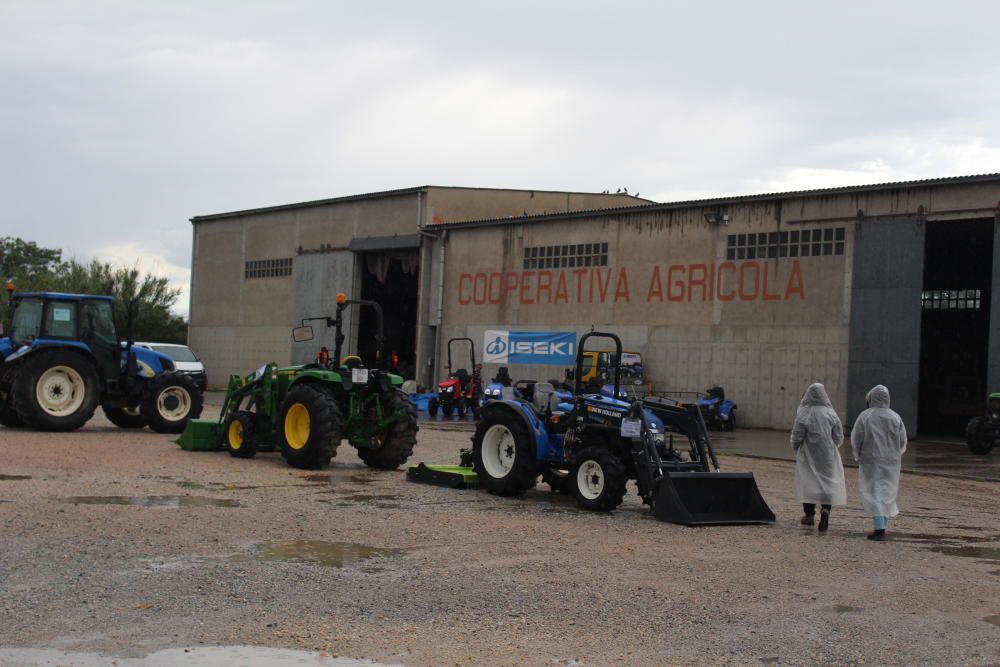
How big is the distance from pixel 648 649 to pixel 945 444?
23815 mm

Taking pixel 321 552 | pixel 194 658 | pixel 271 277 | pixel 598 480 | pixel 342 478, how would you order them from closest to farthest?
pixel 194 658 → pixel 321 552 → pixel 598 480 → pixel 342 478 → pixel 271 277

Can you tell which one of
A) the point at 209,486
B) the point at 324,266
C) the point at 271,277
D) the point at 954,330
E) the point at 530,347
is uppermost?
the point at 324,266

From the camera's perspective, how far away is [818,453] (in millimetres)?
12375

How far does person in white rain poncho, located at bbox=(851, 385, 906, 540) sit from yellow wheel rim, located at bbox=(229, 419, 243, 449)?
8822mm

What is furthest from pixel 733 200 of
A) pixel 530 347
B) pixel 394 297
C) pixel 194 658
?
pixel 194 658

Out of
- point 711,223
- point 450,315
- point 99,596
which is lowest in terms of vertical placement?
point 99,596

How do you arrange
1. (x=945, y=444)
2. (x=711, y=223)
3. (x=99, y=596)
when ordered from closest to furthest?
(x=99, y=596), (x=945, y=444), (x=711, y=223)

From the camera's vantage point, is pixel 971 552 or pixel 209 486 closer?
pixel 971 552

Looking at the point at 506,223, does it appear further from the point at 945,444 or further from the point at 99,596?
the point at 99,596

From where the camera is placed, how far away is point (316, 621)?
692cm

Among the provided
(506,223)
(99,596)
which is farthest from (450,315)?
(99,596)

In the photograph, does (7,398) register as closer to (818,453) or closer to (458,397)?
(458,397)

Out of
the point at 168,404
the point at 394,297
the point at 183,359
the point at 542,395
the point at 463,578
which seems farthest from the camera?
the point at 394,297

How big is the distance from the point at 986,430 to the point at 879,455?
46.4 feet
